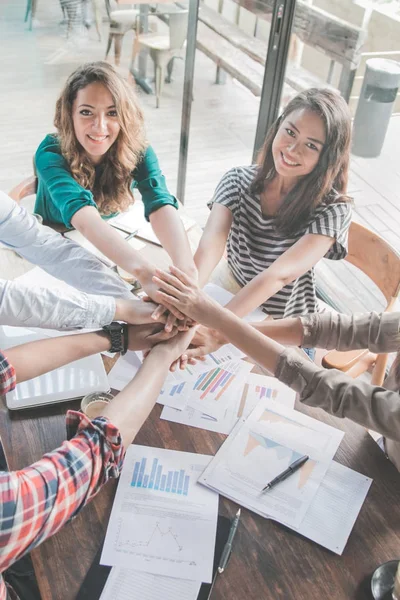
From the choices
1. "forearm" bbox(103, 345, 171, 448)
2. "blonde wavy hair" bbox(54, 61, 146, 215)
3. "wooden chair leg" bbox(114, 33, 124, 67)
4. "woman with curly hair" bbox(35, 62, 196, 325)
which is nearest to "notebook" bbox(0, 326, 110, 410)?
"forearm" bbox(103, 345, 171, 448)

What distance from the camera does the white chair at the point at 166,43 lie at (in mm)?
3211

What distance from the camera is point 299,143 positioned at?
1.69m

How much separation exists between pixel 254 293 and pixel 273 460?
1.89ft

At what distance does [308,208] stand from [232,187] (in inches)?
11.2

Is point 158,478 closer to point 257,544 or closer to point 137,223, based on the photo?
point 257,544

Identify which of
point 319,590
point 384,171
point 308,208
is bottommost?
point 384,171

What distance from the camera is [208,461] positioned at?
1.17 m

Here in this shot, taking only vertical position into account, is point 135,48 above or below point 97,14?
below

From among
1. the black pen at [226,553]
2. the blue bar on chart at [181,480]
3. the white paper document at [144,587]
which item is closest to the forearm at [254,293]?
the blue bar on chart at [181,480]

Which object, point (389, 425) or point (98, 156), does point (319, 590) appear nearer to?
point (389, 425)

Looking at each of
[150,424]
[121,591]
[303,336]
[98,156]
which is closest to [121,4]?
[98,156]

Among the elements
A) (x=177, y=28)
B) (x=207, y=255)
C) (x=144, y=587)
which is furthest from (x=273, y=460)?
(x=177, y=28)

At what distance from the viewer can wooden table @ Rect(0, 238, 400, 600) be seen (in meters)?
0.95

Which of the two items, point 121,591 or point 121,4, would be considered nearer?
point 121,591
